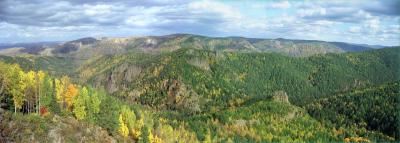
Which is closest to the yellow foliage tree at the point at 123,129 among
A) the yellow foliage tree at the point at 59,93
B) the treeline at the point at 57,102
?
the treeline at the point at 57,102

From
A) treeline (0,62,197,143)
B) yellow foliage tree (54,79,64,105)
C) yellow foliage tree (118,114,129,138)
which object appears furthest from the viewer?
yellow foliage tree (118,114,129,138)

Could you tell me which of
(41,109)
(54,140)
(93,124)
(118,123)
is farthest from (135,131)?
(54,140)

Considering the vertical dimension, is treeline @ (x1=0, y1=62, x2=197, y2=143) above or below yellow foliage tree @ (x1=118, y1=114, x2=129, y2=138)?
above

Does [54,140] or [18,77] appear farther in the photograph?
[18,77]

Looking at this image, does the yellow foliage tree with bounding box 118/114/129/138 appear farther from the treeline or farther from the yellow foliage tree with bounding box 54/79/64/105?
the yellow foliage tree with bounding box 54/79/64/105

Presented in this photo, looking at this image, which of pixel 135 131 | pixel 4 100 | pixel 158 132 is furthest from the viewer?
pixel 158 132

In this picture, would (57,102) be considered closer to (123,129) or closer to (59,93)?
(59,93)

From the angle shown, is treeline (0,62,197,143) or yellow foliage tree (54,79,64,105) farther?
yellow foliage tree (54,79,64,105)

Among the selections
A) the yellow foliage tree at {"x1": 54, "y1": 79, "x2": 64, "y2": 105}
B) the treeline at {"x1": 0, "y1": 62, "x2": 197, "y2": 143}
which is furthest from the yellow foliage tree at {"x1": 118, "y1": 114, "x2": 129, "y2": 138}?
the yellow foliage tree at {"x1": 54, "y1": 79, "x2": 64, "y2": 105}

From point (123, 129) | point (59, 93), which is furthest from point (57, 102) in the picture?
point (123, 129)

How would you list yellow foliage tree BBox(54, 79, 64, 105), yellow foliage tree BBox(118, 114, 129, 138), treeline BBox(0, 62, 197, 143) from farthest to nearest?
yellow foliage tree BBox(118, 114, 129, 138) → yellow foliage tree BBox(54, 79, 64, 105) → treeline BBox(0, 62, 197, 143)

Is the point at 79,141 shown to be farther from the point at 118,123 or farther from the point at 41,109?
the point at 118,123
